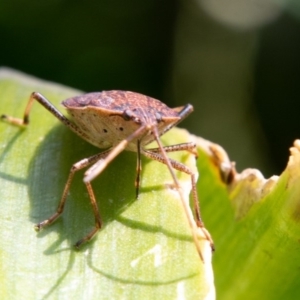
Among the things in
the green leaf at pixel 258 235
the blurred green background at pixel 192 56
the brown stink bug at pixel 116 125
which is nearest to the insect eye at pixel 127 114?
the brown stink bug at pixel 116 125

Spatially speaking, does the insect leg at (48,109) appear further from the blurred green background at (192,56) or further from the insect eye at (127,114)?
the blurred green background at (192,56)

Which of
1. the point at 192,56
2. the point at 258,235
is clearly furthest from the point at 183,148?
the point at 192,56

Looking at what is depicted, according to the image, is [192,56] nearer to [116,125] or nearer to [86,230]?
[116,125]

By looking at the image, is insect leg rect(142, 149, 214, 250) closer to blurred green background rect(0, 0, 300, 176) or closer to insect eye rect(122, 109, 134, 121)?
insect eye rect(122, 109, 134, 121)

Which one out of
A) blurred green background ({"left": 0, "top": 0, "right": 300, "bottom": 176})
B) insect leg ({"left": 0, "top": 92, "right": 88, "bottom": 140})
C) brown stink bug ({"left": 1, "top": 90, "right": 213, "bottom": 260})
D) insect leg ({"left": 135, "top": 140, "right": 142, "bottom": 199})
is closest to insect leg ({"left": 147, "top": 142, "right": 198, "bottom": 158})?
brown stink bug ({"left": 1, "top": 90, "right": 213, "bottom": 260})

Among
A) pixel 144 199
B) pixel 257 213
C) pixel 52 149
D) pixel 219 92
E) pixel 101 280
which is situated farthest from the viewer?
pixel 219 92

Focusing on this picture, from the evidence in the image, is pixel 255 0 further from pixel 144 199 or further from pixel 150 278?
pixel 150 278

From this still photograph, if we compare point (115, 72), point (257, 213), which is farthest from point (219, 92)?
point (257, 213)
